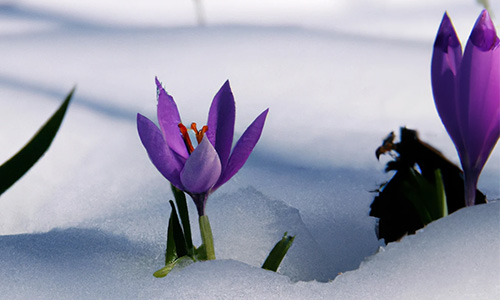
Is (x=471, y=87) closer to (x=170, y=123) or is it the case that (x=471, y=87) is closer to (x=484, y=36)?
(x=484, y=36)

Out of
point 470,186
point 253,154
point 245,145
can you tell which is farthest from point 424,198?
point 253,154

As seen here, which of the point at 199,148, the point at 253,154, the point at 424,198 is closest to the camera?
the point at 199,148

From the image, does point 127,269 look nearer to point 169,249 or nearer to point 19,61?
point 169,249

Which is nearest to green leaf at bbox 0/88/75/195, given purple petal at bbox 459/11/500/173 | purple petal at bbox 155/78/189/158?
purple petal at bbox 155/78/189/158

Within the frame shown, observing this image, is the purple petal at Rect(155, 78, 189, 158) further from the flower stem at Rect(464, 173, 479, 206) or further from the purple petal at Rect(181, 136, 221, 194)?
the flower stem at Rect(464, 173, 479, 206)

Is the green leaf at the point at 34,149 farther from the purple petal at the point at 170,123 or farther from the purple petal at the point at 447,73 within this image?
the purple petal at the point at 447,73

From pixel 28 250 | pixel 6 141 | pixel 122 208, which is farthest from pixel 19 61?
pixel 28 250
